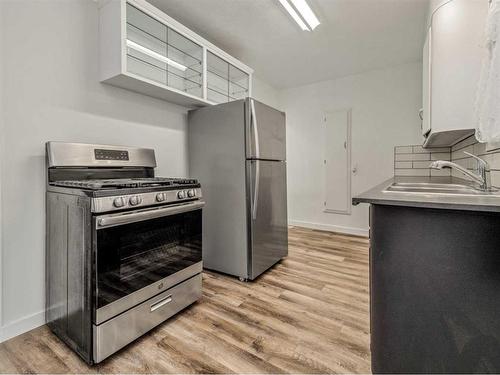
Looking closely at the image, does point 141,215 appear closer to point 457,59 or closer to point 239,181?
point 239,181

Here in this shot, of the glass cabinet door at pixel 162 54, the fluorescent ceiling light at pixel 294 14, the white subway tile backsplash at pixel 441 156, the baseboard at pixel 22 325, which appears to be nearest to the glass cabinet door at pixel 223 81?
the glass cabinet door at pixel 162 54

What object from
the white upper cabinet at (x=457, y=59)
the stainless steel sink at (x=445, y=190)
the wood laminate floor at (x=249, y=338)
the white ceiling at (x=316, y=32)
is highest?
the white ceiling at (x=316, y=32)

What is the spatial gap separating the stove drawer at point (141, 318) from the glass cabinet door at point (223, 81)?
177cm

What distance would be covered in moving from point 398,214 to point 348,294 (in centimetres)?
127

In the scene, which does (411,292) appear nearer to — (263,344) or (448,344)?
(448,344)

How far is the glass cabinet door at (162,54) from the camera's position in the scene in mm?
1791

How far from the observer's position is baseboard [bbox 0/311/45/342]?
142cm

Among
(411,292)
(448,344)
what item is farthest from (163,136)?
(448,344)

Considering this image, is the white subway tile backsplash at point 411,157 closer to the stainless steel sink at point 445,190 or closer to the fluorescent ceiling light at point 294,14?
the stainless steel sink at point 445,190

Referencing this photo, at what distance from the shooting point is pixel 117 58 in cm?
169

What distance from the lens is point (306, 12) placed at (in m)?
2.14

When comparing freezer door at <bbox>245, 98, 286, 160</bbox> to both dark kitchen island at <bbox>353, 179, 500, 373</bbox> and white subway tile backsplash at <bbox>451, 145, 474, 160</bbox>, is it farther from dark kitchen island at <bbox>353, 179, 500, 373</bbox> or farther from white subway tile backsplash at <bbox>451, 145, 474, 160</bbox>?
white subway tile backsplash at <bbox>451, 145, 474, 160</bbox>

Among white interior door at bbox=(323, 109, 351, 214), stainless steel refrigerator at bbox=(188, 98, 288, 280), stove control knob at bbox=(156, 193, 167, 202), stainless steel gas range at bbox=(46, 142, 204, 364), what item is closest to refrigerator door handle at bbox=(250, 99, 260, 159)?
stainless steel refrigerator at bbox=(188, 98, 288, 280)

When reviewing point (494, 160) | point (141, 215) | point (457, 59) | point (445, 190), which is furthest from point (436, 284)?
point (141, 215)
